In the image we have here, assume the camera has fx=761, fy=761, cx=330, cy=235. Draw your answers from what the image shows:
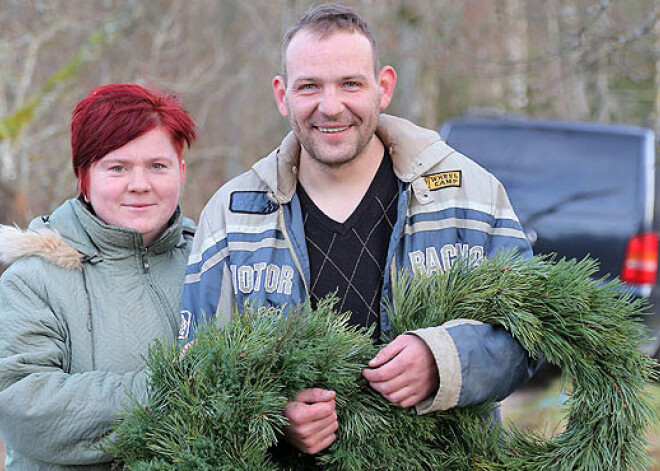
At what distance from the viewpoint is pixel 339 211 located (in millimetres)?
2428

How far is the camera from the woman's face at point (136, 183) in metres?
2.40

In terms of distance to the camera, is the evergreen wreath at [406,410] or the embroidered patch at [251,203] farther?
the embroidered patch at [251,203]

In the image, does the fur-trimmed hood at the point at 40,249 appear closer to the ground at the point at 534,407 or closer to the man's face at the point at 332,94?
the man's face at the point at 332,94

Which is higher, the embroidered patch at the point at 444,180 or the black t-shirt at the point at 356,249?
A: the embroidered patch at the point at 444,180

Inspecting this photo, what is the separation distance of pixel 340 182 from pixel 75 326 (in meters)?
0.93

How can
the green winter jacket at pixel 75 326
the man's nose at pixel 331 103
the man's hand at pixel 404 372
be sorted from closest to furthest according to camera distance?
the man's hand at pixel 404 372, the green winter jacket at pixel 75 326, the man's nose at pixel 331 103

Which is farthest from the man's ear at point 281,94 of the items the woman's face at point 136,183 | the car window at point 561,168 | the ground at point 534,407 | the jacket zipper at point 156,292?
the car window at point 561,168

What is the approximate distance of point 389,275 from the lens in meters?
2.28

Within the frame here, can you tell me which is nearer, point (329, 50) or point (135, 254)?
point (329, 50)

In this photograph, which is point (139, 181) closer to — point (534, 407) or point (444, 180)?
point (444, 180)

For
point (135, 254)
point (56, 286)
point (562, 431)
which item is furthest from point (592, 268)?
point (56, 286)

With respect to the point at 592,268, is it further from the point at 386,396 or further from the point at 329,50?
the point at 329,50

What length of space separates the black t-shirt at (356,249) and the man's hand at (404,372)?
0.99 feet

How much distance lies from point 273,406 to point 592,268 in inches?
36.7
